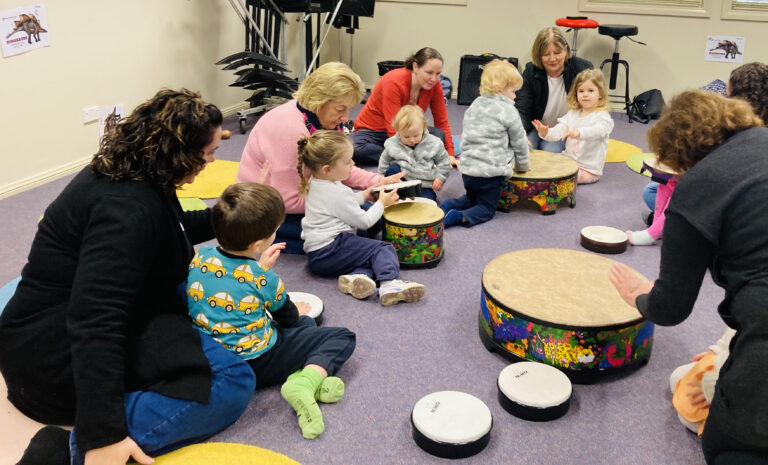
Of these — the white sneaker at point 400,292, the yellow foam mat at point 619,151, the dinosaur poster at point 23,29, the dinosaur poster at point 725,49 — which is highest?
the dinosaur poster at point 23,29

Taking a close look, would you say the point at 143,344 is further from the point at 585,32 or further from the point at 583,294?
the point at 585,32

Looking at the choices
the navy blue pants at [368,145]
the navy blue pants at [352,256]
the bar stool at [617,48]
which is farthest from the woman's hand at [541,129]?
the bar stool at [617,48]

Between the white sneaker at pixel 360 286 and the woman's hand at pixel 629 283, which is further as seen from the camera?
the white sneaker at pixel 360 286

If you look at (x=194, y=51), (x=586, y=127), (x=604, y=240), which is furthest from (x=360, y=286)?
(x=194, y=51)

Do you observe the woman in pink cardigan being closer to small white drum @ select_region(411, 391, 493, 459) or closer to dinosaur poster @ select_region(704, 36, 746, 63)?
small white drum @ select_region(411, 391, 493, 459)

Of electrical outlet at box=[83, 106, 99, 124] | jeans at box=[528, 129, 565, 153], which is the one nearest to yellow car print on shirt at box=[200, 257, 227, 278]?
electrical outlet at box=[83, 106, 99, 124]

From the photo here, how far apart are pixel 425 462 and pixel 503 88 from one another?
2.15 m

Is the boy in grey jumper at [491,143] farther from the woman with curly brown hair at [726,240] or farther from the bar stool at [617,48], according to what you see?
the bar stool at [617,48]

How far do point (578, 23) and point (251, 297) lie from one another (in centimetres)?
458

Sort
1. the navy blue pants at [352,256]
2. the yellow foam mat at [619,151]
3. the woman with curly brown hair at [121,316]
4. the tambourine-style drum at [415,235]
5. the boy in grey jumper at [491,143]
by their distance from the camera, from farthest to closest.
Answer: the yellow foam mat at [619,151]
the boy in grey jumper at [491,143]
the tambourine-style drum at [415,235]
the navy blue pants at [352,256]
the woman with curly brown hair at [121,316]

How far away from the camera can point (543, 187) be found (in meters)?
3.62

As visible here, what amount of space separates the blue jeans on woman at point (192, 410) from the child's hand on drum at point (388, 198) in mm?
1163

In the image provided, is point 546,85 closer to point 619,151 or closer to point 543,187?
point 619,151

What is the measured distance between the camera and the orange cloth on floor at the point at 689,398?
1.94 metres
